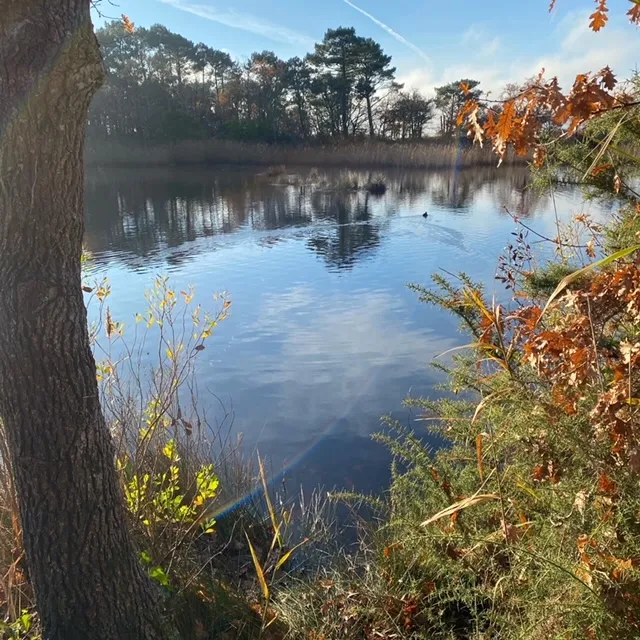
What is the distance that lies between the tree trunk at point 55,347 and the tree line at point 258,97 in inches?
1402

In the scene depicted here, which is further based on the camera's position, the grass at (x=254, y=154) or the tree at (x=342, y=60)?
the tree at (x=342, y=60)

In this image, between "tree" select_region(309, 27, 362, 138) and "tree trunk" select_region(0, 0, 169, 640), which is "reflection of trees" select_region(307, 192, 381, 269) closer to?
"tree trunk" select_region(0, 0, 169, 640)

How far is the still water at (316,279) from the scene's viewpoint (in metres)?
5.65

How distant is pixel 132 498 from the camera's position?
2.61 m

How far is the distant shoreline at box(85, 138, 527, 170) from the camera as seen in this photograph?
94.7 ft

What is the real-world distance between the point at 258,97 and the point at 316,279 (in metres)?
32.3

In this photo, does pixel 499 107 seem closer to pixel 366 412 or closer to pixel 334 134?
pixel 366 412

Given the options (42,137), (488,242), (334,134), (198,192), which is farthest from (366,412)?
(334,134)

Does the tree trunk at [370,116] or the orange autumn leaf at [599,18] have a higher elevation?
the tree trunk at [370,116]

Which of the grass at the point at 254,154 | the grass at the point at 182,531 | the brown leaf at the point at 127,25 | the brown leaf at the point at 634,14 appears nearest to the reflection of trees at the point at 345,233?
the grass at the point at 182,531

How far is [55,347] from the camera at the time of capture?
1.71 meters

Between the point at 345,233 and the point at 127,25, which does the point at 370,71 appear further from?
the point at 127,25

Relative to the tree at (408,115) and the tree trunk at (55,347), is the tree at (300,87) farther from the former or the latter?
the tree trunk at (55,347)

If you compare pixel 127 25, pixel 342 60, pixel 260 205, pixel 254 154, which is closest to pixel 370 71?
pixel 342 60
